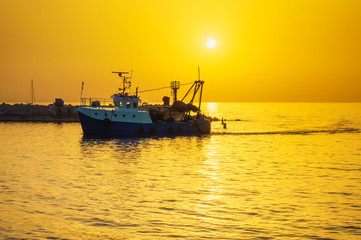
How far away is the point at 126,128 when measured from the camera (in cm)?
5891

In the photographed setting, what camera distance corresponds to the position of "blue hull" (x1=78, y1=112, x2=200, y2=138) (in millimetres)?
57875

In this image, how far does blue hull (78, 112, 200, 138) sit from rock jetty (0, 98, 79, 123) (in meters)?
47.1

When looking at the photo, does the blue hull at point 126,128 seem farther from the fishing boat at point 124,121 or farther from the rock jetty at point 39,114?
the rock jetty at point 39,114

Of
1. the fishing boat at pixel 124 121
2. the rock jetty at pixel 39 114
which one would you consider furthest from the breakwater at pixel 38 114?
the fishing boat at pixel 124 121

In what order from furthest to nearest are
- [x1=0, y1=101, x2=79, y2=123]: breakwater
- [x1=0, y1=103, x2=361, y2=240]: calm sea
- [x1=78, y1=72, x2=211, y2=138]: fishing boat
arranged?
[x1=0, y1=101, x2=79, y2=123]: breakwater
[x1=78, y1=72, x2=211, y2=138]: fishing boat
[x1=0, y1=103, x2=361, y2=240]: calm sea

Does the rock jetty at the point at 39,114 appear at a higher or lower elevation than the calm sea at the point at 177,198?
higher

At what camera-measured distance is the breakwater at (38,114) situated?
4122 inches

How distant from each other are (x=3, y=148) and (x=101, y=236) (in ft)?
115

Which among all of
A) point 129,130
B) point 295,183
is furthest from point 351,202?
point 129,130

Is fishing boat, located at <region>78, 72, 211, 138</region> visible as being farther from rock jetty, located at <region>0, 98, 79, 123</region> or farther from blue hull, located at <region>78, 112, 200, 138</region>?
rock jetty, located at <region>0, 98, 79, 123</region>

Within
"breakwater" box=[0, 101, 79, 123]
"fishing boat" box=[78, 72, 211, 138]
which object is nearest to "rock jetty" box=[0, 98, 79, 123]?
"breakwater" box=[0, 101, 79, 123]

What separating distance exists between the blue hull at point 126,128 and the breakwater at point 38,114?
47.1m

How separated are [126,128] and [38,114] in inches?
2353

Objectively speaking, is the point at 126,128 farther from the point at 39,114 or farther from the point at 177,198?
the point at 39,114
